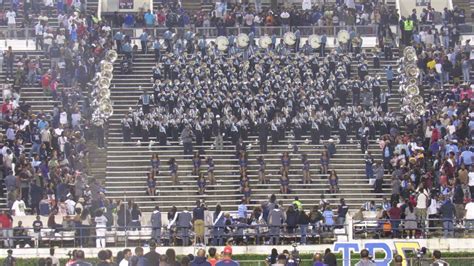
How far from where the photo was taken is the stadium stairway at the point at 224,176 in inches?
3174

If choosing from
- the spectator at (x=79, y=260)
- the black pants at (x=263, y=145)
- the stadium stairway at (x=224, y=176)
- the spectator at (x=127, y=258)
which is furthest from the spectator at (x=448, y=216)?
the spectator at (x=79, y=260)

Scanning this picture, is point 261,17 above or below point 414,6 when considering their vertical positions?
below

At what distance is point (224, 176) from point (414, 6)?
56.4 feet

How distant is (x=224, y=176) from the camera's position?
81938 mm

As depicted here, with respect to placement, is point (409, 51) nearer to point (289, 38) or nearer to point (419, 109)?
point (419, 109)

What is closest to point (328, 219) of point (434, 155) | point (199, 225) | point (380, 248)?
point (199, 225)

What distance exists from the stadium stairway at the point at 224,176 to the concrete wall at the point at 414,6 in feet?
41.8

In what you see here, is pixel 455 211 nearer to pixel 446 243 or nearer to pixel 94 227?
pixel 446 243

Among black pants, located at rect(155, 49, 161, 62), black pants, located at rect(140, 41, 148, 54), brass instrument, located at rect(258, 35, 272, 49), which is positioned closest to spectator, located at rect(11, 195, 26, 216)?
black pants, located at rect(155, 49, 161, 62)

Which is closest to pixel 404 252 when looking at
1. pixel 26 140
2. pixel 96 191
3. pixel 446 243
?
pixel 446 243

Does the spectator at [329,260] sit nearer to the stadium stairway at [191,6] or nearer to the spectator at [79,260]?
the spectator at [79,260]

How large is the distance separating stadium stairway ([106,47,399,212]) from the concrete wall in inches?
501

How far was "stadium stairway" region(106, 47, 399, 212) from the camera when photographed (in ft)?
265

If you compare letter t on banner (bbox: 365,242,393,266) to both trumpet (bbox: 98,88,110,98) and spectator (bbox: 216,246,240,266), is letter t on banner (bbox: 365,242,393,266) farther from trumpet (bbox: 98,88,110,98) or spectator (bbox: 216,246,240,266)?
trumpet (bbox: 98,88,110,98)
